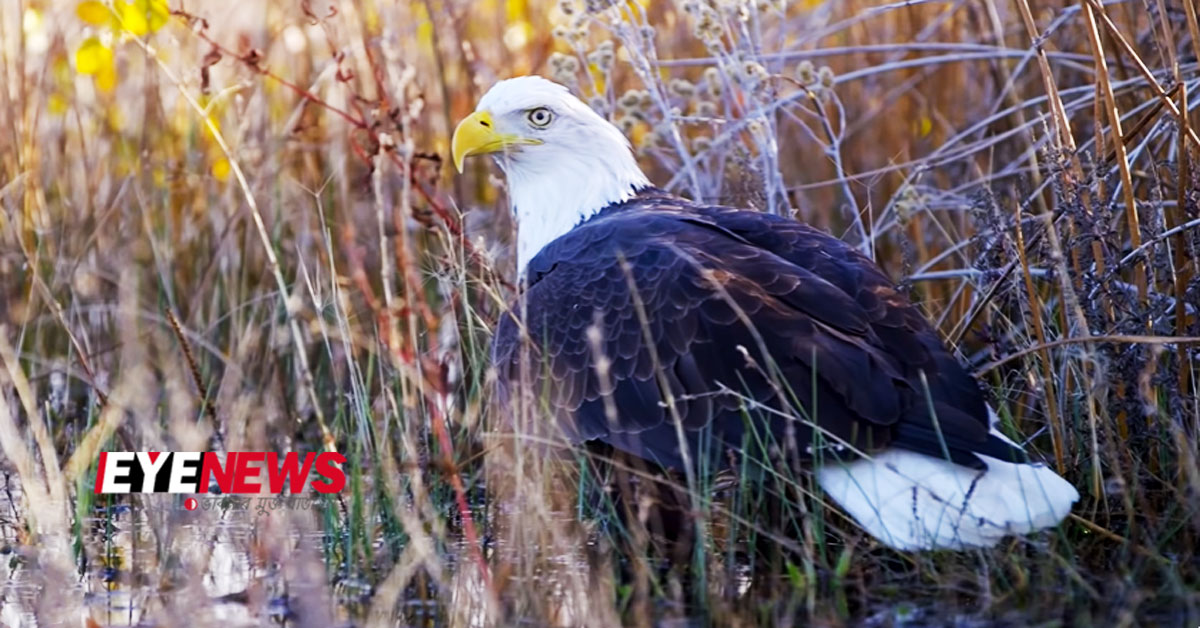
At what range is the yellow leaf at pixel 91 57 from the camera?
239 inches

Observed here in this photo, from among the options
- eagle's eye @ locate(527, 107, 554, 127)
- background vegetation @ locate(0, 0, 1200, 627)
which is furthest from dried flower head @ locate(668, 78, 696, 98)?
eagle's eye @ locate(527, 107, 554, 127)

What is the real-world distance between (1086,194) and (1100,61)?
0.42 meters

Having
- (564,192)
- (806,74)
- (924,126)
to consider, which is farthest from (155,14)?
(924,126)

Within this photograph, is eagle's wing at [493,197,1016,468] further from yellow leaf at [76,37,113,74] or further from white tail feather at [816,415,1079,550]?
yellow leaf at [76,37,113,74]

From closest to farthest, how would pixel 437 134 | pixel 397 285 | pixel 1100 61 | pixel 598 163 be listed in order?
pixel 1100 61
pixel 598 163
pixel 397 285
pixel 437 134

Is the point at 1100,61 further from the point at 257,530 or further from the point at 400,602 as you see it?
the point at 257,530

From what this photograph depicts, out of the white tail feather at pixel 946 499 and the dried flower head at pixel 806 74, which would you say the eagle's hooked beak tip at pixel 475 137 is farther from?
the white tail feather at pixel 946 499

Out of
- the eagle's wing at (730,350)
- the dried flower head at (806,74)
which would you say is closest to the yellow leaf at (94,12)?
the eagle's wing at (730,350)

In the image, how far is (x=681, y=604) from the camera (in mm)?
3758

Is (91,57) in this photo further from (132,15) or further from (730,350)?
(730,350)

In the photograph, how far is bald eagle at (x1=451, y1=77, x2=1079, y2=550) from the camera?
3783mm

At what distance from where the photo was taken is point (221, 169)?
675 centimetres

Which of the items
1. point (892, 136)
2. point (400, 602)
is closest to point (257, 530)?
point (400, 602)

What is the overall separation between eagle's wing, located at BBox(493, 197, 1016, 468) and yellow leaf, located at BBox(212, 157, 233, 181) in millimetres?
2490
